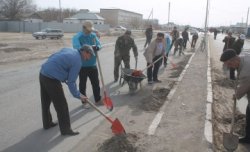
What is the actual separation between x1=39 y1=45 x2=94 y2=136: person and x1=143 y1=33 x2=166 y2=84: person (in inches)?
197

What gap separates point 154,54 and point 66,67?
5.56 m

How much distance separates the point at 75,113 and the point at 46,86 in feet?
5.57

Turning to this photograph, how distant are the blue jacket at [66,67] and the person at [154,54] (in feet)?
16.7

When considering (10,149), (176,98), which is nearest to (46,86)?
(10,149)

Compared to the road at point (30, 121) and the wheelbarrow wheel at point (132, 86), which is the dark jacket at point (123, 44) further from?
the wheelbarrow wheel at point (132, 86)

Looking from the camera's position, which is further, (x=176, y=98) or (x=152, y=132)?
(x=176, y=98)

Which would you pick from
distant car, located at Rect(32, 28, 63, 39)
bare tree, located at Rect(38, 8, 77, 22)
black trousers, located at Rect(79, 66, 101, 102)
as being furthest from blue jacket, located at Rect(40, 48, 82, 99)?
bare tree, located at Rect(38, 8, 77, 22)

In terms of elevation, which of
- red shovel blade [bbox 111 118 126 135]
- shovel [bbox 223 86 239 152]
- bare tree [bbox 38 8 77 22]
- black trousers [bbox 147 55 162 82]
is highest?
bare tree [bbox 38 8 77 22]

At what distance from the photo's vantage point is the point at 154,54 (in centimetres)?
1033

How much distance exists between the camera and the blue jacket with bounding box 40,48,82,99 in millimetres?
5043

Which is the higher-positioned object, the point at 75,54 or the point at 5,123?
the point at 75,54

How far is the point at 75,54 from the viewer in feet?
16.7

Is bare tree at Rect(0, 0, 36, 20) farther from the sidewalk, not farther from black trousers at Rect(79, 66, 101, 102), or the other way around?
black trousers at Rect(79, 66, 101, 102)

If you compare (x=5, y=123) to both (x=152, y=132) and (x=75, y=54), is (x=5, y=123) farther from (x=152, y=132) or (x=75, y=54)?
(x=152, y=132)
